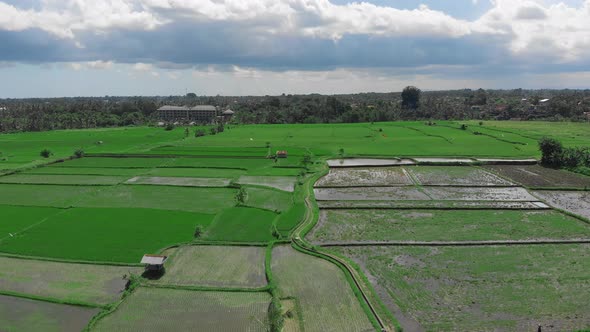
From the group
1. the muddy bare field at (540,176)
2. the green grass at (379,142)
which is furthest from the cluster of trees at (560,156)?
the green grass at (379,142)

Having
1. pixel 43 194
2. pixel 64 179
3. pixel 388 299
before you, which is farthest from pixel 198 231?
pixel 64 179

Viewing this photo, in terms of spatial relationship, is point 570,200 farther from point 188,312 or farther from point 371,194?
point 188,312

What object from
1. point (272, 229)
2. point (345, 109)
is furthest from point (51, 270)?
point (345, 109)

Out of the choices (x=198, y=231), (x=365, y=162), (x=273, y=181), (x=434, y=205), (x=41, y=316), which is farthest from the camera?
(x=365, y=162)

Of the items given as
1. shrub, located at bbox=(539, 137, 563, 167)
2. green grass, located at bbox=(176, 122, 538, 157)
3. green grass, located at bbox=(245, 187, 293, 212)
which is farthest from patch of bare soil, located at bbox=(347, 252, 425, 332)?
shrub, located at bbox=(539, 137, 563, 167)

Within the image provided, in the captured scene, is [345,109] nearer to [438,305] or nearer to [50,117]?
[50,117]
